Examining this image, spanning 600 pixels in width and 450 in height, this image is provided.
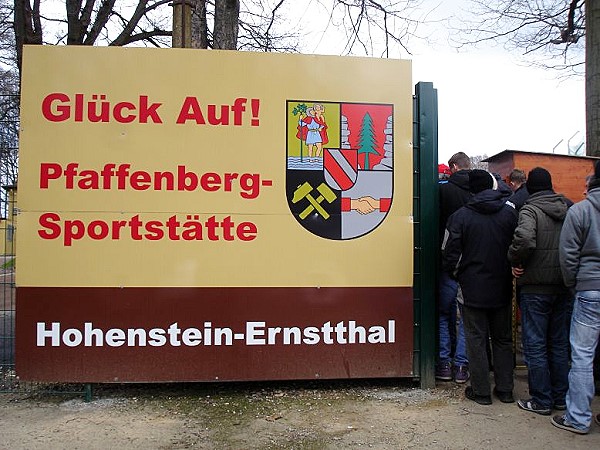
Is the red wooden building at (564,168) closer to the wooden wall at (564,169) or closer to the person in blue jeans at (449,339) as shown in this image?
the wooden wall at (564,169)

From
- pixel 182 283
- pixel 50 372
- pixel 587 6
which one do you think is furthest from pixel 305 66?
pixel 587 6

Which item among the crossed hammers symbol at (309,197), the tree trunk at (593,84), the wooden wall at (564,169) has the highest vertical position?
the tree trunk at (593,84)

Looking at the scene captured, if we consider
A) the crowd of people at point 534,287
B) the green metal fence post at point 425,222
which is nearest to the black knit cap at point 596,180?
the crowd of people at point 534,287

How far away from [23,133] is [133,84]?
931 mm

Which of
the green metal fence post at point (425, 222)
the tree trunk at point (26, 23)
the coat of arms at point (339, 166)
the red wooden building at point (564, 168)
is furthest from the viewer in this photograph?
the tree trunk at point (26, 23)

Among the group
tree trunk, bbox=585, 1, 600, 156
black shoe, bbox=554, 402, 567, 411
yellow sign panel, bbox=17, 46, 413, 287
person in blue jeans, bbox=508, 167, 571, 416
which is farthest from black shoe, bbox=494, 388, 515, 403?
tree trunk, bbox=585, 1, 600, 156

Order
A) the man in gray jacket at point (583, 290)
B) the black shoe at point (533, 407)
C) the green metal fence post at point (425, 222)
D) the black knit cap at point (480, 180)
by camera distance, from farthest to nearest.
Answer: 1. the green metal fence post at point (425, 222)
2. the black knit cap at point (480, 180)
3. the black shoe at point (533, 407)
4. the man in gray jacket at point (583, 290)

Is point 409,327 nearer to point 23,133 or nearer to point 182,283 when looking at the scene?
point 182,283

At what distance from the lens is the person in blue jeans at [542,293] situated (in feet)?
13.2

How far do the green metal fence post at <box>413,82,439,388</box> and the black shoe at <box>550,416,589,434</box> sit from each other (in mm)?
1046

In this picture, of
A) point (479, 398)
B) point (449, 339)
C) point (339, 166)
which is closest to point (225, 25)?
point (339, 166)

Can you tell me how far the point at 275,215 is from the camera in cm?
443

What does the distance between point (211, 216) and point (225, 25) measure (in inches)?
199

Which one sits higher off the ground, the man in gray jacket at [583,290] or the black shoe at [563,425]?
the man in gray jacket at [583,290]
